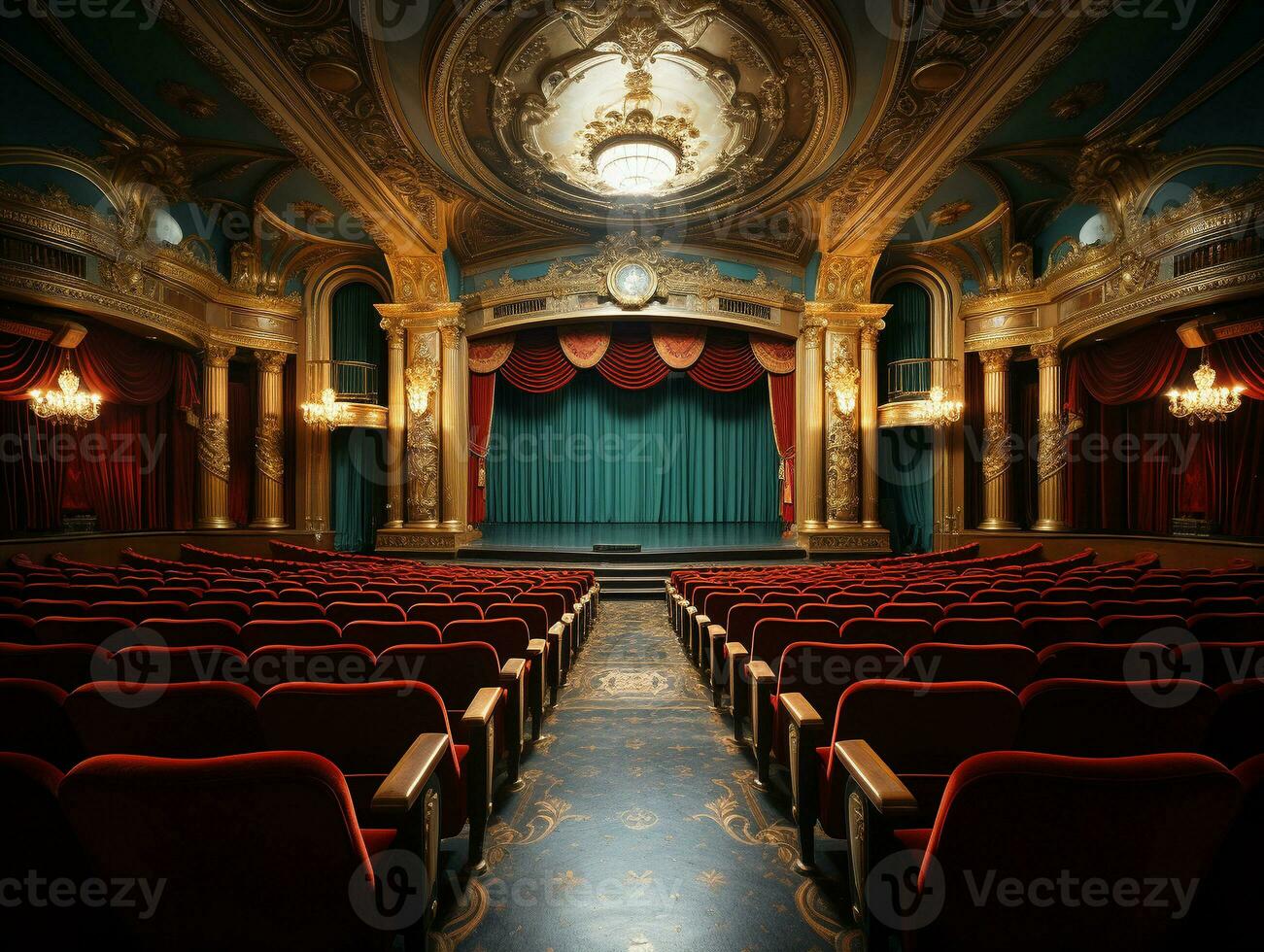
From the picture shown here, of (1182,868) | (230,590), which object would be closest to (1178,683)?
(1182,868)

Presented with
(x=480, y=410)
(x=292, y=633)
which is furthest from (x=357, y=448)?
(x=292, y=633)

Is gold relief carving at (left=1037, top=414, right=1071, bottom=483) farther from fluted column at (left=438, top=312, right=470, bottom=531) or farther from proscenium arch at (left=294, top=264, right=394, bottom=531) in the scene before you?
proscenium arch at (left=294, top=264, right=394, bottom=531)

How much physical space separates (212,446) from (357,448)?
2.48m

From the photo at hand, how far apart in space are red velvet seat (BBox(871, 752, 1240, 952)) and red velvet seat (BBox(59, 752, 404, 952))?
1100 mm

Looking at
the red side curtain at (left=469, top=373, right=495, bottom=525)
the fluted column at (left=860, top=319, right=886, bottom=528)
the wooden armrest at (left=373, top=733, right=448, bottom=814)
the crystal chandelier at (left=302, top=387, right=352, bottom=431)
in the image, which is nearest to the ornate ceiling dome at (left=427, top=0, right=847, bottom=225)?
the fluted column at (left=860, top=319, right=886, bottom=528)

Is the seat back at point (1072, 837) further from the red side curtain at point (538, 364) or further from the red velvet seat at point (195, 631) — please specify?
the red side curtain at point (538, 364)

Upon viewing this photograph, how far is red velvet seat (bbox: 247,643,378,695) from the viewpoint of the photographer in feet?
7.38

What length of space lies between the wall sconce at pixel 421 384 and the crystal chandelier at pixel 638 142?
4.61 meters

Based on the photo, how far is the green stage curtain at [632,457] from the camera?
53.3 ft

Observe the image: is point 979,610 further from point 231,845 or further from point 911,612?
point 231,845

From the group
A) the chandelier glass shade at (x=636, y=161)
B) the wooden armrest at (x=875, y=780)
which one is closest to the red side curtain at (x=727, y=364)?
the chandelier glass shade at (x=636, y=161)

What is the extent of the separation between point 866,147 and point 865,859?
9.07m

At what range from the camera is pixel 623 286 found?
451 inches

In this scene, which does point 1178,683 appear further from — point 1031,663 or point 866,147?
point 866,147
